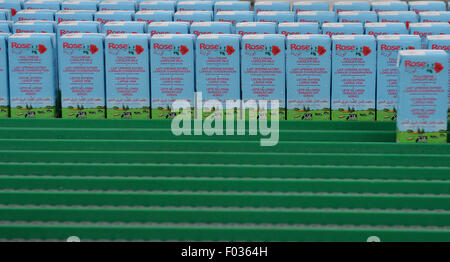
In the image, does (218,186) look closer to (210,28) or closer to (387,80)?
(387,80)

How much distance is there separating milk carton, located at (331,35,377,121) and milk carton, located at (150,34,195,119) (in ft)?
2.88

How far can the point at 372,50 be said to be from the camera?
4441mm

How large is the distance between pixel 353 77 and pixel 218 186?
4.58 ft

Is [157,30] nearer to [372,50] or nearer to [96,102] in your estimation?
[96,102]

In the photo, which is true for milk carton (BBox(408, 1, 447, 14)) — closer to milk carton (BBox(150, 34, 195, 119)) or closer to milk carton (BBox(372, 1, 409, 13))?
milk carton (BBox(372, 1, 409, 13))

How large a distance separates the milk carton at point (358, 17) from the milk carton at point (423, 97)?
2583mm

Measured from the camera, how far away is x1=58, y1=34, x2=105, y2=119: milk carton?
14.5 ft

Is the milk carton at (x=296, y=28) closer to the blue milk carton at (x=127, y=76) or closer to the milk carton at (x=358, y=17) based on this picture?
the milk carton at (x=358, y=17)

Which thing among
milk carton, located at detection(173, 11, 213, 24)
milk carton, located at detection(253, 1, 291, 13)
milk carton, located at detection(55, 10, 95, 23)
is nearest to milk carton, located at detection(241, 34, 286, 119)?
milk carton, located at detection(173, 11, 213, 24)

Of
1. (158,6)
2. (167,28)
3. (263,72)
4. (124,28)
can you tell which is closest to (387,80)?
(263,72)

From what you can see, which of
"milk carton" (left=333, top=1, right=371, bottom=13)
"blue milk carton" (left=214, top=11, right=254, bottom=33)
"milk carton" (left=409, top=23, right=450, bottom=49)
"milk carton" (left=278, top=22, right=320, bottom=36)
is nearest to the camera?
"milk carton" (left=409, top=23, right=450, bottom=49)

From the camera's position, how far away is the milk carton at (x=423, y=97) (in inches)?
157

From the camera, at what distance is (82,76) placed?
4445mm
